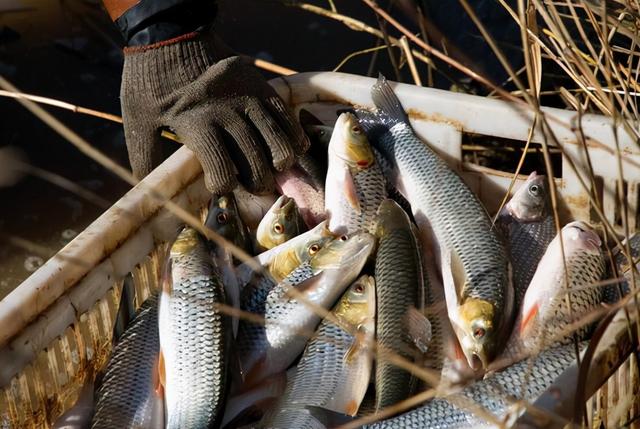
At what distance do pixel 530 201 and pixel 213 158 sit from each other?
1025 mm

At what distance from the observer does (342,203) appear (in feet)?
10.1

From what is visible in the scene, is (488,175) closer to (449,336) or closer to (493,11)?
(449,336)

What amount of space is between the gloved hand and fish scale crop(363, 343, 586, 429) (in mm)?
1033

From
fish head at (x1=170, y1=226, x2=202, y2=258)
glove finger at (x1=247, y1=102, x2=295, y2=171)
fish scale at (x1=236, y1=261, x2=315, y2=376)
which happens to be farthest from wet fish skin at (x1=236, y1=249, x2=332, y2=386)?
glove finger at (x1=247, y1=102, x2=295, y2=171)

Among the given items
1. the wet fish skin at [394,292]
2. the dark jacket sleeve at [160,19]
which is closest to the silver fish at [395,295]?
the wet fish skin at [394,292]

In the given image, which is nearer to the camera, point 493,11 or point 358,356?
point 358,356

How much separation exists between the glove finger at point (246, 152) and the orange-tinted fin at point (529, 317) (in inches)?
38.5

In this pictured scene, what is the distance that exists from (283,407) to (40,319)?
26.8 inches

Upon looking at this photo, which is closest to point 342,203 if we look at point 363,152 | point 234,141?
point 363,152

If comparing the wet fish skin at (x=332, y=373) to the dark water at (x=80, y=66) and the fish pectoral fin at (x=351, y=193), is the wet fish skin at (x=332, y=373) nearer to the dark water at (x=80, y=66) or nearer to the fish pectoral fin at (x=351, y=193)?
the fish pectoral fin at (x=351, y=193)

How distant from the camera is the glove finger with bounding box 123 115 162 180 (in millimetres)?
3240

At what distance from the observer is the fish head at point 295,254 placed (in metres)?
2.93

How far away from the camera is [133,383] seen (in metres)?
2.59

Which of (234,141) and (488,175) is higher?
(234,141)
